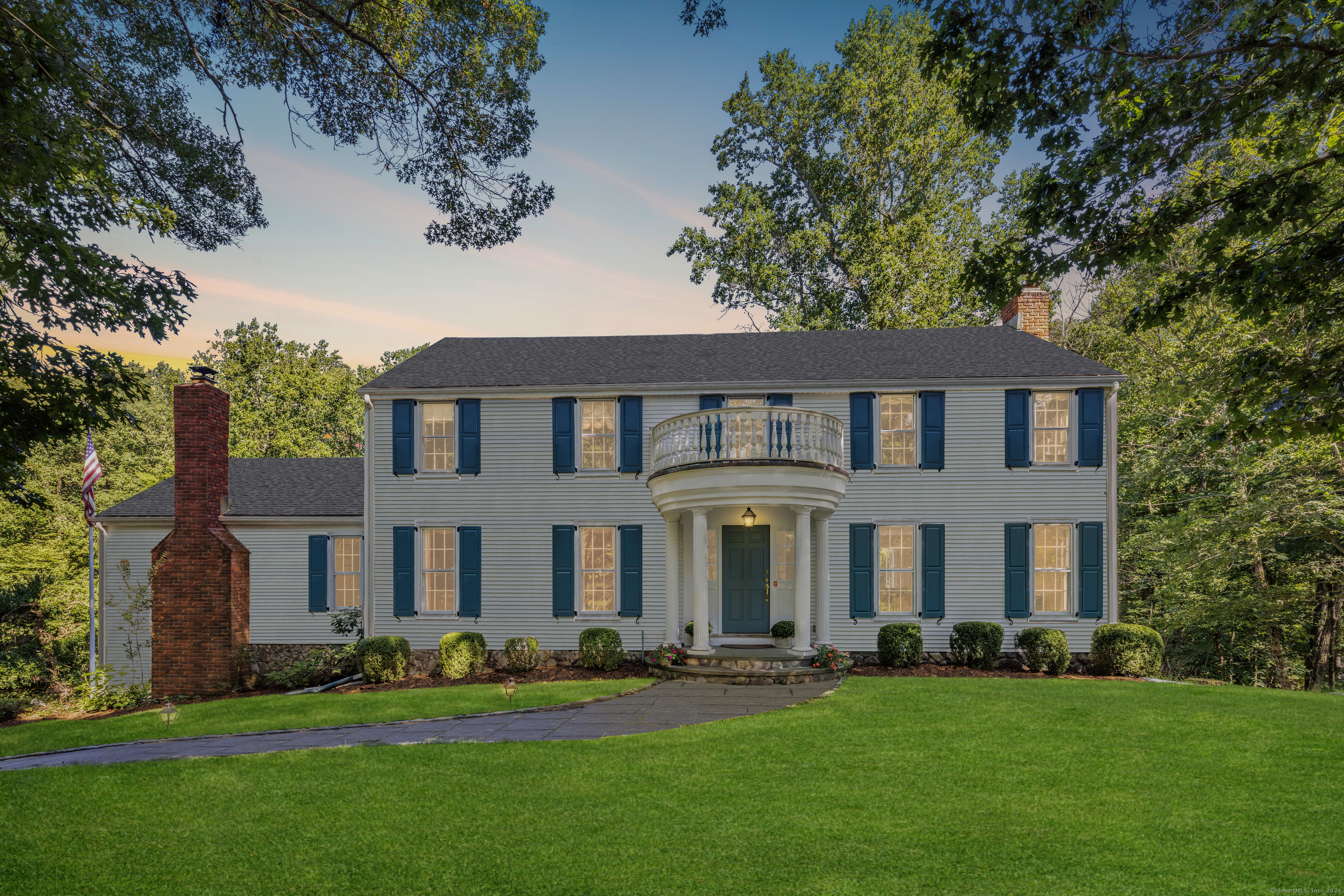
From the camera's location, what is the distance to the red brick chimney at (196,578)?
50.8 ft

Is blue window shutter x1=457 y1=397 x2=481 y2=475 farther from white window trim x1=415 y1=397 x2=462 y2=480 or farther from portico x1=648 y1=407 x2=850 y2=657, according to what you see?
portico x1=648 y1=407 x2=850 y2=657

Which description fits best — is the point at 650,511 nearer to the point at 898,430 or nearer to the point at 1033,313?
the point at 898,430

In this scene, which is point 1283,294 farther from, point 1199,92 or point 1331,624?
point 1331,624

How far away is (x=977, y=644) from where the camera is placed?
1469cm

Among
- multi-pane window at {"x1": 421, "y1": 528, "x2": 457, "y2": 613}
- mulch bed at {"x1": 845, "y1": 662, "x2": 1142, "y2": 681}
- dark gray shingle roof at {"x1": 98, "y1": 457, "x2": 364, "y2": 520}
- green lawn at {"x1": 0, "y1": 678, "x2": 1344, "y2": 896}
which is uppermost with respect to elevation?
dark gray shingle roof at {"x1": 98, "y1": 457, "x2": 364, "y2": 520}

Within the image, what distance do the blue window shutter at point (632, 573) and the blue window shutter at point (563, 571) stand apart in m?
1.10

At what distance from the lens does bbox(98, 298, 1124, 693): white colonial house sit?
15594 millimetres

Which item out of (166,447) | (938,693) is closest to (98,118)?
(938,693)

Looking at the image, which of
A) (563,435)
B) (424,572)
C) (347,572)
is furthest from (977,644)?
(347,572)

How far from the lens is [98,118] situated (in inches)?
344

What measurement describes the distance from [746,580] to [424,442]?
306 inches

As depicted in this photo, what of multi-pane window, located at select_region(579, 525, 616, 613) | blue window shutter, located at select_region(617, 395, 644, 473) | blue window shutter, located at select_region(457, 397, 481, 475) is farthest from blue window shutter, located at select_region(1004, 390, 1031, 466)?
blue window shutter, located at select_region(457, 397, 481, 475)

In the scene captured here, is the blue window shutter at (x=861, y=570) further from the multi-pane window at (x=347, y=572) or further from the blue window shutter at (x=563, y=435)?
the multi-pane window at (x=347, y=572)

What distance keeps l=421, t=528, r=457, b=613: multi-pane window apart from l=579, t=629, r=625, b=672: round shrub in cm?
330
